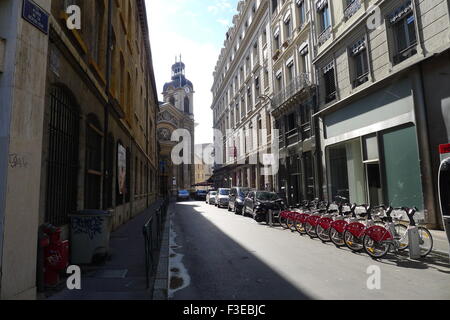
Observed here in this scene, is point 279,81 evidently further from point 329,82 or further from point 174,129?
point 174,129

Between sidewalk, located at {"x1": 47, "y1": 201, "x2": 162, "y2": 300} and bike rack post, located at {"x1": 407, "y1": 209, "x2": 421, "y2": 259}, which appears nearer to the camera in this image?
sidewalk, located at {"x1": 47, "y1": 201, "x2": 162, "y2": 300}

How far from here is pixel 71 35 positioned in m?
6.81

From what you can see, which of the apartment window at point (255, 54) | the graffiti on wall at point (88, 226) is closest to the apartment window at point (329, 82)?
the apartment window at point (255, 54)

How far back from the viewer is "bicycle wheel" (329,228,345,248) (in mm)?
8320

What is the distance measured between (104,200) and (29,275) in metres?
6.04

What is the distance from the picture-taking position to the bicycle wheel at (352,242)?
7555mm

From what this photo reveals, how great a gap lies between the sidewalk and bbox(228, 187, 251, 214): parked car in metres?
12.2

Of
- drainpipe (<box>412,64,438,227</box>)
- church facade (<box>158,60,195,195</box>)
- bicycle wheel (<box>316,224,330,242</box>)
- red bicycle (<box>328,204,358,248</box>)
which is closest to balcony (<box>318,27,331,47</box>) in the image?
drainpipe (<box>412,64,438,227</box>)

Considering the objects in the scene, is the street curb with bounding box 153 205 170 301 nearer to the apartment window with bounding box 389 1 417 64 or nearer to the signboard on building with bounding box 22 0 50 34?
the signboard on building with bounding box 22 0 50 34

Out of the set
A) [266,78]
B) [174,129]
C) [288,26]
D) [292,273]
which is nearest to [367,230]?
[292,273]

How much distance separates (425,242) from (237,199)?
558 inches

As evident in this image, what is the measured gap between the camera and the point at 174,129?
2440 inches
